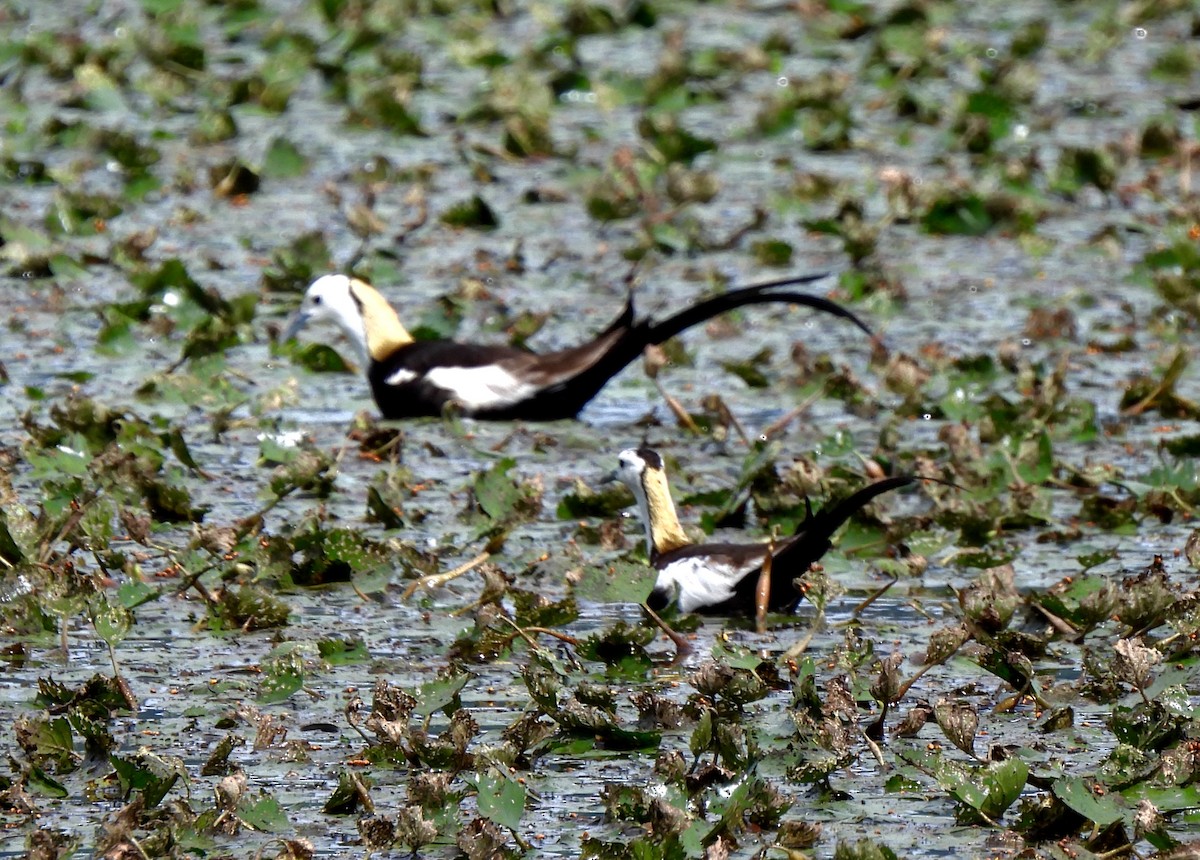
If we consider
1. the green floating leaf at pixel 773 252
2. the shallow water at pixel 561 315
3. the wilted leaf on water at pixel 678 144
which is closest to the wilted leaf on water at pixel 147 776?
the shallow water at pixel 561 315

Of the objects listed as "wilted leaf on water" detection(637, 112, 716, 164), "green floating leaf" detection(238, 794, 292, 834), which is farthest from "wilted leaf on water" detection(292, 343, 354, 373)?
"green floating leaf" detection(238, 794, 292, 834)

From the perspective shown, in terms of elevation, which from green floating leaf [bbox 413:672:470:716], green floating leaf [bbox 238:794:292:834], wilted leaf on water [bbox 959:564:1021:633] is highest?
green floating leaf [bbox 238:794:292:834]

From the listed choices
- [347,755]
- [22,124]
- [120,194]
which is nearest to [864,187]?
[120,194]

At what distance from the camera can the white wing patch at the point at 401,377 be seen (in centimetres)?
682

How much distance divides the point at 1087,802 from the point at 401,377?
3.54m

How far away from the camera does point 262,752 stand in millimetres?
4164

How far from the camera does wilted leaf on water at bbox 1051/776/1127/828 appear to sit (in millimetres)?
3680

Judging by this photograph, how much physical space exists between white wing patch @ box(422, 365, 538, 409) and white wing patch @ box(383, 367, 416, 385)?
15 cm

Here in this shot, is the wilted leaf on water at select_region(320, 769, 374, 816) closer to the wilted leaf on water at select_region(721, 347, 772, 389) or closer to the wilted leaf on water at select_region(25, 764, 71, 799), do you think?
the wilted leaf on water at select_region(25, 764, 71, 799)

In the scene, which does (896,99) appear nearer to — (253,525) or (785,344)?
(785,344)

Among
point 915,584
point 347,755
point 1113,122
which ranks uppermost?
point 347,755

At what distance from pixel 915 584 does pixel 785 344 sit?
8.29 feet

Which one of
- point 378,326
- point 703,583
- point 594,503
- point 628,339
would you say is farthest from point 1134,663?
point 378,326

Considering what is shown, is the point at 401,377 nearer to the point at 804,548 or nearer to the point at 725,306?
the point at 725,306
